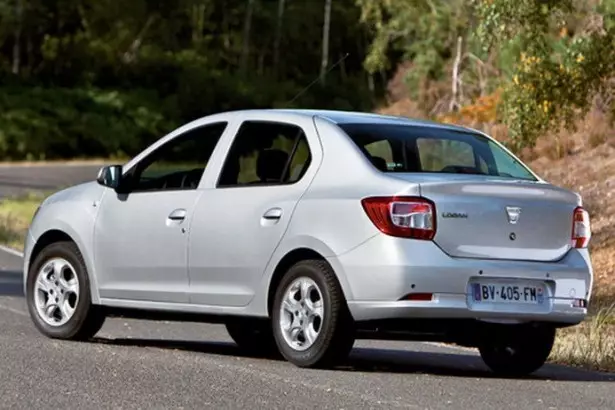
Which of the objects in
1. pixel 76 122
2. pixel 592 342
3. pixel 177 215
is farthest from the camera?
pixel 76 122

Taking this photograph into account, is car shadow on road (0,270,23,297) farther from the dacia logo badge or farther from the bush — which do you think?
the bush

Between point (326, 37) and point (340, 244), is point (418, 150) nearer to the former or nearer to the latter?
point (340, 244)

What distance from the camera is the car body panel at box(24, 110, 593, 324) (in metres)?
10.6

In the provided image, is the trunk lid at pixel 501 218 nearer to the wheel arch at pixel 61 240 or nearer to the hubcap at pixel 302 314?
the hubcap at pixel 302 314

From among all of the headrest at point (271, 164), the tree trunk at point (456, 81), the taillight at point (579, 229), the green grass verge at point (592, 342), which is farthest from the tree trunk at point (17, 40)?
the taillight at point (579, 229)

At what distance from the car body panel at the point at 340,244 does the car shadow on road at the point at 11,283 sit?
5.02 meters

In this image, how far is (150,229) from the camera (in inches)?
477

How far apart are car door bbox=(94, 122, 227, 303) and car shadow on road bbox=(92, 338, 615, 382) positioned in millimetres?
534

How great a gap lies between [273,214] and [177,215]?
919 mm

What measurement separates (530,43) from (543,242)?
28.0 feet

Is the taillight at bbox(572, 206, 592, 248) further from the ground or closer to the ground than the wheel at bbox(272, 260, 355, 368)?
further from the ground

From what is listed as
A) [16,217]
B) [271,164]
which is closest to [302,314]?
[271,164]

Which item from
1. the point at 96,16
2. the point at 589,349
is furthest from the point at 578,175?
the point at 96,16

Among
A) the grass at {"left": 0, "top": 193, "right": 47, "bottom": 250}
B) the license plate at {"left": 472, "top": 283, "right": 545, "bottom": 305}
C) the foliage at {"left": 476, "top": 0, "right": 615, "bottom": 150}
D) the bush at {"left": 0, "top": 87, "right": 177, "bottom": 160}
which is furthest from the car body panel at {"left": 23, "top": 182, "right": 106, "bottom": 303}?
the bush at {"left": 0, "top": 87, "right": 177, "bottom": 160}
